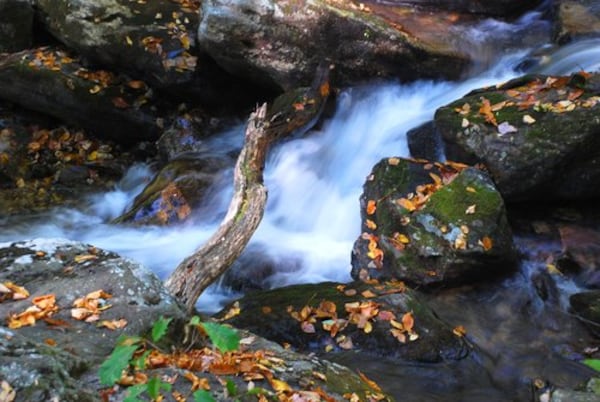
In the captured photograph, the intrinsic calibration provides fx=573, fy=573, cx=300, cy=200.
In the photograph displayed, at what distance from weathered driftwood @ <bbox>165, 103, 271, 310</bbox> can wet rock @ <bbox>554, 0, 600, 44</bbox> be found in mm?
5285

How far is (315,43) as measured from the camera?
8.44m

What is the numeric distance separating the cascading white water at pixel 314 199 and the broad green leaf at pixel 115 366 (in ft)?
12.6

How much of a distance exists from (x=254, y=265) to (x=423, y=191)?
2.03 meters

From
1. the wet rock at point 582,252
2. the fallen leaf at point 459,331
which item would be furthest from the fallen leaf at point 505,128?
the fallen leaf at point 459,331

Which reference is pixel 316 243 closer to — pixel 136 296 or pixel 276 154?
pixel 276 154

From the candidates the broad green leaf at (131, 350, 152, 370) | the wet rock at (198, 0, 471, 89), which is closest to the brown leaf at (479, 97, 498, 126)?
the wet rock at (198, 0, 471, 89)

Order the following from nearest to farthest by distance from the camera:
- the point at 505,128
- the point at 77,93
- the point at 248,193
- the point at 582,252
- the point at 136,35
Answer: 1. the point at 248,193
2. the point at 582,252
3. the point at 505,128
4. the point at 136,35
5. the point at 77,93

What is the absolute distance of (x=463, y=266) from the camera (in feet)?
18.0

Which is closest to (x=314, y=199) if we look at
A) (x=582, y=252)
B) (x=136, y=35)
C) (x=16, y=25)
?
(x=582, y=252)

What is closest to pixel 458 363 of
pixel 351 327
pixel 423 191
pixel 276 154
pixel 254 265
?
pixel 351 327

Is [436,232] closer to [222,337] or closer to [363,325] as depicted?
[363,325]

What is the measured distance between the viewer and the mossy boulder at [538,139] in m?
6.04

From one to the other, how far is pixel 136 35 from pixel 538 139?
6.57m

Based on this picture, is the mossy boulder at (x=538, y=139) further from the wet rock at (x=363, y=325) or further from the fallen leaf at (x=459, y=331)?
the wet rock at (x=363, y=325)
